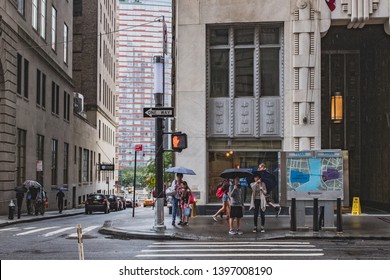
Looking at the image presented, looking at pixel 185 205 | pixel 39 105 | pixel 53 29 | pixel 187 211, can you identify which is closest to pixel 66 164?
pixel 39 105

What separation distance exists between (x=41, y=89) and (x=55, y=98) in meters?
5.01

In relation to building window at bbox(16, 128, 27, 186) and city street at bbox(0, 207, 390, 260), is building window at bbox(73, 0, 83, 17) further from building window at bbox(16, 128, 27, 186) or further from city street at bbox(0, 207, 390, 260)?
city street at bbox(0, 207, 390, 260)

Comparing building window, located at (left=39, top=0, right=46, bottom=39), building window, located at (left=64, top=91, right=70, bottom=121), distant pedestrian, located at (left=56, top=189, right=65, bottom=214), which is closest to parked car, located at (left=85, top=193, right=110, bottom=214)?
distant pedestrian, located at (left=56, top=189, right=65, bottom=214)

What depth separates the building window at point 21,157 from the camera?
112 ft

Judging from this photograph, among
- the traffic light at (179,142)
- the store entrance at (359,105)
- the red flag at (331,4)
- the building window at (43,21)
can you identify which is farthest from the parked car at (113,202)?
the traffic light at (179,142)

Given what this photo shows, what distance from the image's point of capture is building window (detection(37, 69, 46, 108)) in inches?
1567

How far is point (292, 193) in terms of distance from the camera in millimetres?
16984

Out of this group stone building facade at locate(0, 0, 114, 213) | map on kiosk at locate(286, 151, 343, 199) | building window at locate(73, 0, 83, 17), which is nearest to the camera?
map on kiosk at locate(286, 151, 343, 199)

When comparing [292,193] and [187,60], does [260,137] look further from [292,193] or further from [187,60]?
[292,193]

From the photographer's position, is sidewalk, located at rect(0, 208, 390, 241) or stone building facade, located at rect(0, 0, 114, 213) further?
stone building facade, located at rect(0, 0, 114, 213)

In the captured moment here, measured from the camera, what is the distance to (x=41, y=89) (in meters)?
40.5

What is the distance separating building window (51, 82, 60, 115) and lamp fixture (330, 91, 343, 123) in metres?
23.9
